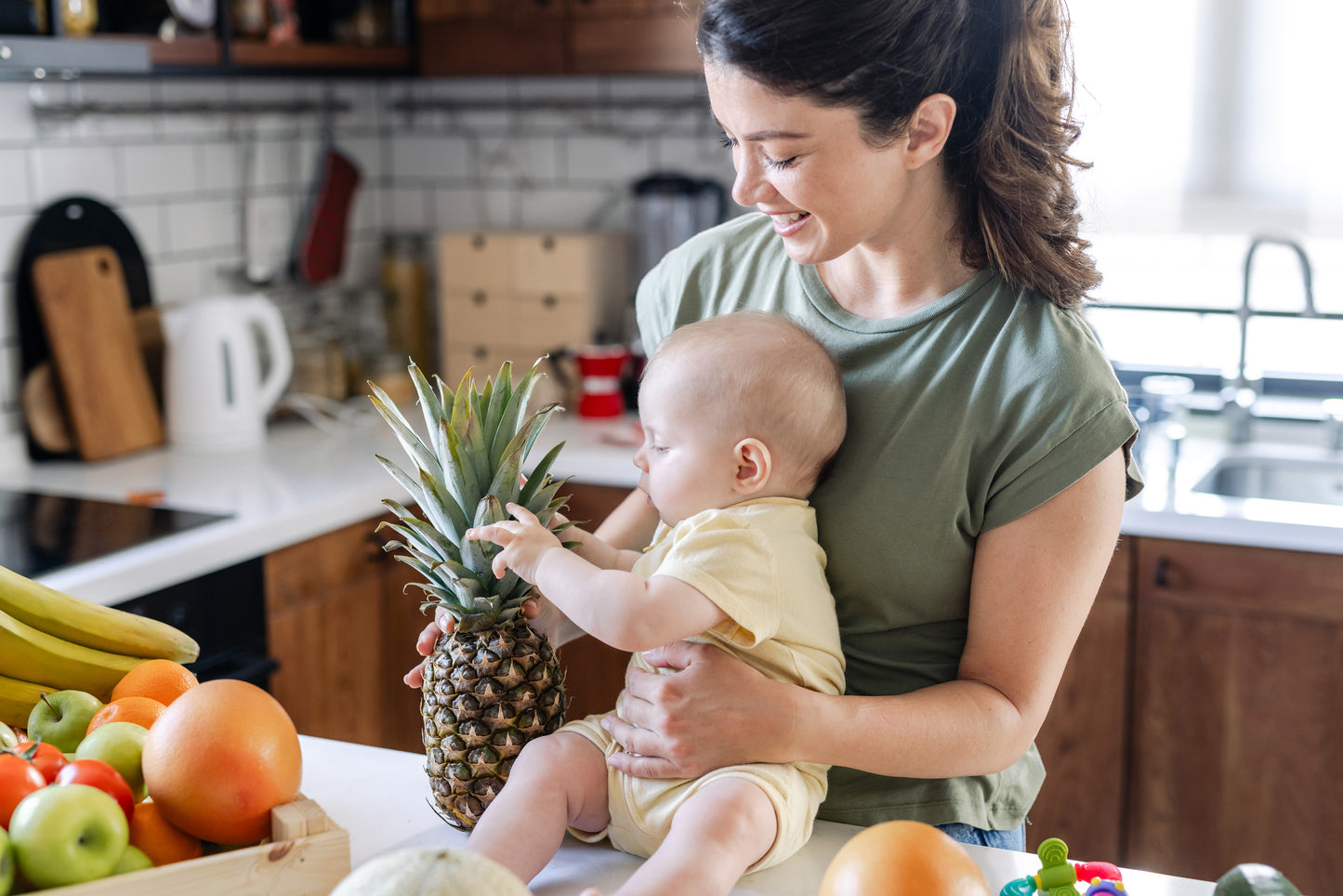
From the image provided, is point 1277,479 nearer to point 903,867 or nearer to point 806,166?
point 806,166

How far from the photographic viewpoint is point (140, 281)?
2850 mm

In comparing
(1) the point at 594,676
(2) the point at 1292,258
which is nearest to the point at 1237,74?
(2) the point at 1292,258

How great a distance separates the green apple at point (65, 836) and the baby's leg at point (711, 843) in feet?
1.20

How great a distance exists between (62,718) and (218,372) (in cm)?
175

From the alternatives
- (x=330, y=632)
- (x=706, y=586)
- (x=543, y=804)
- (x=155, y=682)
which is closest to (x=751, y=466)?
(x=706, y=586)

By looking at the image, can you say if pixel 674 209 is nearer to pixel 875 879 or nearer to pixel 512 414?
pixel 512 414

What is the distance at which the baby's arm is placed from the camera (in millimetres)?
1137

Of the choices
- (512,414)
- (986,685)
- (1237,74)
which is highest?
(1237,74)

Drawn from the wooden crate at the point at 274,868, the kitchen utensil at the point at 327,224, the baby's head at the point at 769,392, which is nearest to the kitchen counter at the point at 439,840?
the wooden crate at the point at 274,868

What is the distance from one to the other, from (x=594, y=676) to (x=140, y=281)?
1312mm

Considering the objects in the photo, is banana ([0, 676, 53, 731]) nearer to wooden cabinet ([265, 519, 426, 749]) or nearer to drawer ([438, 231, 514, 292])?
wooden cabinet ([265, 519, 426, 749])

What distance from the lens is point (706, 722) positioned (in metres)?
1.13

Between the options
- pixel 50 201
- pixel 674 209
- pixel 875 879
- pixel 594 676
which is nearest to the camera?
pixel 875 879

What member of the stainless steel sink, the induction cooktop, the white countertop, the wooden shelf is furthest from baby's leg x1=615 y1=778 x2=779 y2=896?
the wooden shelf
